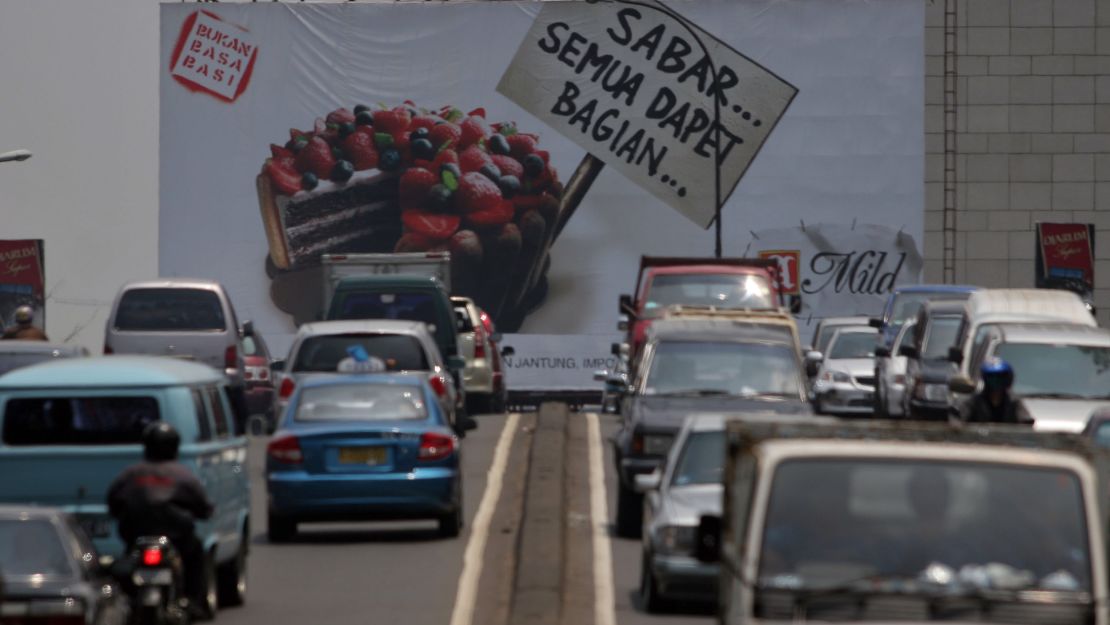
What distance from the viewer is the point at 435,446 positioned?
18172 millimetres

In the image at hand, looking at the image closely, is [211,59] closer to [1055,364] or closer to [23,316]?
[23,316]

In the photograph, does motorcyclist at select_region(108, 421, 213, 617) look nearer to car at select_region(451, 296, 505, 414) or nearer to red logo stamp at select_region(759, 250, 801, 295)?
car at select_region(451, 296, 505, 414)

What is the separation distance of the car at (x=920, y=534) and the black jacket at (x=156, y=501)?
5.00 metres

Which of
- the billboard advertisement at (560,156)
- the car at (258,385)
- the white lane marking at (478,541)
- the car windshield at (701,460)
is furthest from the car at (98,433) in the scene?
the billboard advertisement at (560,156)

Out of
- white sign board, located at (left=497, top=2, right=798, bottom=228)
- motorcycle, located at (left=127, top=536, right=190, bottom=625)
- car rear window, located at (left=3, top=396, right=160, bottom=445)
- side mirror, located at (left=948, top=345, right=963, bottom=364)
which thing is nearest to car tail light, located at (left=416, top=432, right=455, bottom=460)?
car rear window, located at (left=3, top=396, right=160, bottom=445)

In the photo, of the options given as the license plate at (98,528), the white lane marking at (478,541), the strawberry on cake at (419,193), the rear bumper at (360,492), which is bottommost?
the white lane marking at (478,541)

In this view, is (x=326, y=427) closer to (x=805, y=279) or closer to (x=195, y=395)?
(x=195, y=395)

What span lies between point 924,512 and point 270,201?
2026 inches

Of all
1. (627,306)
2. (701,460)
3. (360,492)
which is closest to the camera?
(701,460)

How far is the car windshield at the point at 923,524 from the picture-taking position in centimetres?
799

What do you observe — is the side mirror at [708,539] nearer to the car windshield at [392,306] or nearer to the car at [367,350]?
the car at [367,350]

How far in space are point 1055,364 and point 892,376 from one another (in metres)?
7.49

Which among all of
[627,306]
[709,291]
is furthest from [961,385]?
[627,306]

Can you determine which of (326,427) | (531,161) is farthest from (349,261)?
(326,427)
